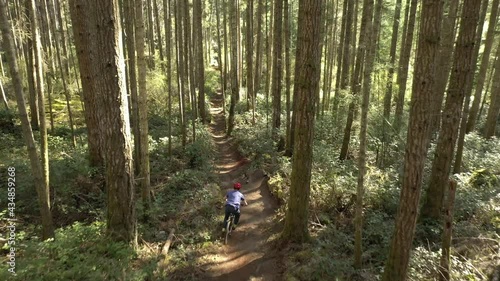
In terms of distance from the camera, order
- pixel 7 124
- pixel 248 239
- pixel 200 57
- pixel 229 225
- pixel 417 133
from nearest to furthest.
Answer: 1. pixel 417 133
2. pixel 248 239
3. pixel 229 225
4. pixel 7 124
5. pixel 200 57

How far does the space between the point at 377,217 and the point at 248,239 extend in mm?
3444

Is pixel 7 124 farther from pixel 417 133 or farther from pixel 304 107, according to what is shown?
pixel 417 133

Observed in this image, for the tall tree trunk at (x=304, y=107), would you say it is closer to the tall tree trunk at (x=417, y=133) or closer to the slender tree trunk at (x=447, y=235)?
the tall tree trunk at (x=417, y=133)

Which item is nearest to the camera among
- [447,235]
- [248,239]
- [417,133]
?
[417,133]

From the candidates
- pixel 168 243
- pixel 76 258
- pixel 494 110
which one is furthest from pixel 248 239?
pixel 494 110

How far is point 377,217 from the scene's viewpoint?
780 centimetres

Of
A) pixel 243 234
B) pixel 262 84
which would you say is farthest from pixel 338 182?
pixel 262 84

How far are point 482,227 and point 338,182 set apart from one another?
3.45 metres

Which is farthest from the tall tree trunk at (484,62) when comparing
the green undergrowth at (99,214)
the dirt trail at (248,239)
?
the green undergrowth at (99,214)

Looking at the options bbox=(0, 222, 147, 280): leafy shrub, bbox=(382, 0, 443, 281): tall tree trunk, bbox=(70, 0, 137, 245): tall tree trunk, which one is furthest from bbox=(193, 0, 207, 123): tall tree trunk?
bbox=(382, 0, 443, 281): tall tree trunk

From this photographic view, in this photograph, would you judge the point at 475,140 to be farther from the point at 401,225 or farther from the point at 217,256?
the point at 217,256

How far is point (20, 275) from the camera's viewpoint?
4312 mm

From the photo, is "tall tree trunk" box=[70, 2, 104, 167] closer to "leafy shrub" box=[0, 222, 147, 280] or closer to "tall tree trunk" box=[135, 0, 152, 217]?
"tall tree trunk" box=[135, 0, 152, 217]

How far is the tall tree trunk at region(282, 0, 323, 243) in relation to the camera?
6.28 meters
